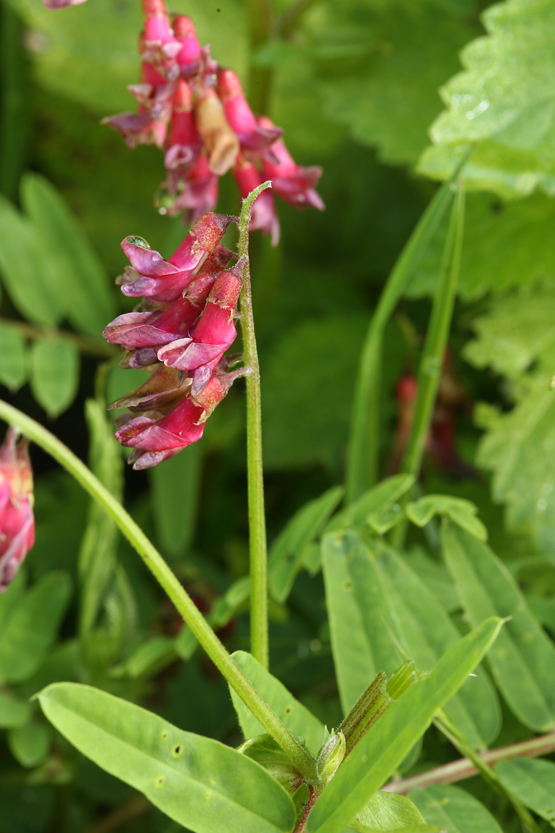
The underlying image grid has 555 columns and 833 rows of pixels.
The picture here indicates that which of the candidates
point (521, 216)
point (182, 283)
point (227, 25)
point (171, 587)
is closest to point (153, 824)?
point (171, 587)

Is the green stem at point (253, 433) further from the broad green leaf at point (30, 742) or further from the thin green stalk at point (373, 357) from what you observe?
the broad green leaf at point (30, 742)

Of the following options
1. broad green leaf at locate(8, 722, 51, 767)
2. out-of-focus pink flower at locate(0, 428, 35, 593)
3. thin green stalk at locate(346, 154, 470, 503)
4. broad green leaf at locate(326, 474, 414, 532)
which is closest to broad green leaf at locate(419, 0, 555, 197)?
thin green stalk at locate(346, 154, 470, 503)

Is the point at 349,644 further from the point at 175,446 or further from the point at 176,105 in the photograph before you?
the point at 176,105

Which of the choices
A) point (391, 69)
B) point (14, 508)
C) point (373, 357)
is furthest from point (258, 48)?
point (14, 508)

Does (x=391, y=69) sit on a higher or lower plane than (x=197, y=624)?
higher

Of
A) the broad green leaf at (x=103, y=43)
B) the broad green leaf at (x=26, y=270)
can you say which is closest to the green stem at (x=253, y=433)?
the broad green leaf at (x=26, y=270)

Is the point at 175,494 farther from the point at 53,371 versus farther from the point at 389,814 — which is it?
the point at 389,814
